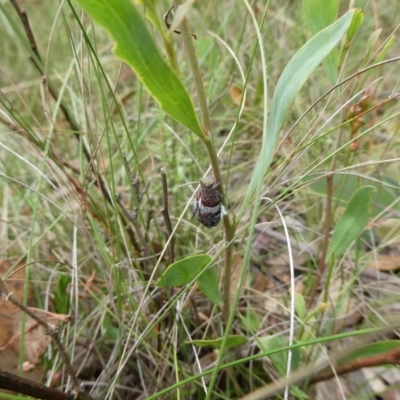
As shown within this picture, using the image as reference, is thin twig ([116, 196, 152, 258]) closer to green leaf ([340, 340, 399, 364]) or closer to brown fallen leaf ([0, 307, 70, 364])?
Result: brown fallen leaf ([0, 307, 70, 364])

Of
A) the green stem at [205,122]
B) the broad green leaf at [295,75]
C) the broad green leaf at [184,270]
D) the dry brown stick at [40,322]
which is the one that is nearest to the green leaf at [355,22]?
the broad green leaf at [295,75]

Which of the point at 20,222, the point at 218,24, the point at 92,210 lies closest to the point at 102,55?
the point at 218,24

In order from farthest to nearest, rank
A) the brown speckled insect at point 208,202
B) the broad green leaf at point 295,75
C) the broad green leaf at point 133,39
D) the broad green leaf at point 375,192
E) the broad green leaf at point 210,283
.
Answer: the broad green leaf at point 375,192, the broad green leaf at point 210,283, the brown speckled insect at point 208,202, the broad green leaf at point 295,75, the broad green leaf at point 133,39

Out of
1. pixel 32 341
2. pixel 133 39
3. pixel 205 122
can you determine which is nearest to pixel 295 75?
pixel 205 122

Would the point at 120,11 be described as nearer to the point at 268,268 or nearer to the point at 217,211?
the point at 217,211

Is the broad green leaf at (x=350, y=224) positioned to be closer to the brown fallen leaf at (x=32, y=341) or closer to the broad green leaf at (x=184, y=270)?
the broad green leaf at (x=184, y=270)

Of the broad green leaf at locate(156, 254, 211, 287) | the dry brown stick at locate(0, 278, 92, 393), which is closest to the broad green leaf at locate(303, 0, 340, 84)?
the broad green leaf at locate(156, 254, 211, 287)
